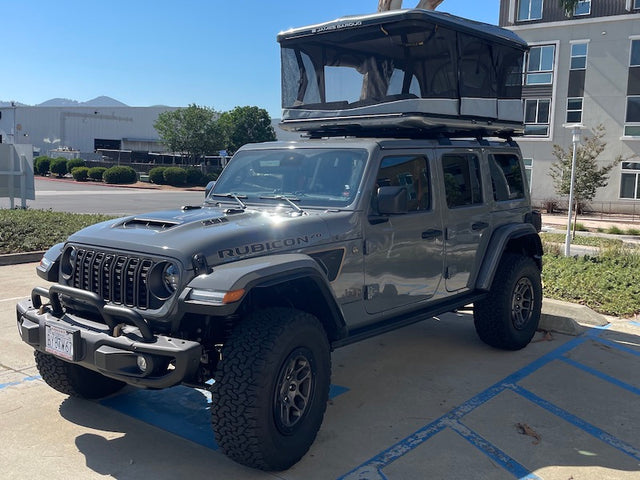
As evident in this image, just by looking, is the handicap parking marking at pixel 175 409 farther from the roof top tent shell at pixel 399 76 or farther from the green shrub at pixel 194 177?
the green shrub at pixel 194 177

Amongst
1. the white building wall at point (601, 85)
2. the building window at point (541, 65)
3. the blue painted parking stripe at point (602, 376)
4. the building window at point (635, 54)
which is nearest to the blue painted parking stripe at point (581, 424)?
the blue painted parking stripe at point (602, 376)

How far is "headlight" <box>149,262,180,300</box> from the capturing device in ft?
12.0

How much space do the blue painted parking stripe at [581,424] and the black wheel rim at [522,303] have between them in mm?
1098

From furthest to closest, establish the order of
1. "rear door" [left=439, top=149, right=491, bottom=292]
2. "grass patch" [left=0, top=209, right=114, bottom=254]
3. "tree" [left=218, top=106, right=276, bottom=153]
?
"tree" [left=218, top=106, right=276, bottom=153] < "grass patch" [left=0, top=209, right=114, bottom=254] < "rear door" [left=439, top=149, right=491, bottom=292]

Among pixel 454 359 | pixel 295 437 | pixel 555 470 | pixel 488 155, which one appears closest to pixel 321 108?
pixel 488 155

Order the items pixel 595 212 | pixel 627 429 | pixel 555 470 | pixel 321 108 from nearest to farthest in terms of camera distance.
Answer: pixel 555 470
pixel 627 429
pixel 321 108
pixel 595 212

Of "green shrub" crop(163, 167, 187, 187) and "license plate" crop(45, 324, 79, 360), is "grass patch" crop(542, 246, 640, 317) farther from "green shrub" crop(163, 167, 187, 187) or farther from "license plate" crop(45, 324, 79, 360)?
"green shrub" crop(163, 167, 187, 187)

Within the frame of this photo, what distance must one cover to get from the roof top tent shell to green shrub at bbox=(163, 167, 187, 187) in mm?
36715

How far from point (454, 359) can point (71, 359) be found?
360 centimetres

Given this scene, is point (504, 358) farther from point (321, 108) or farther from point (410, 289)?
point (321, 108)

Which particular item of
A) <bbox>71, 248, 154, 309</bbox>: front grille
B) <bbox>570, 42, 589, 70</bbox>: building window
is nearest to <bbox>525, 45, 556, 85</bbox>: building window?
<bbox>570, 42, 589, 70</bbox>: building window

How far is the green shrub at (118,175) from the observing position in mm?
40781

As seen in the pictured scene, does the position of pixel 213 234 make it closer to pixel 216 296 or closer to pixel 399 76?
pixel 216 296

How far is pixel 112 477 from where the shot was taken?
144 inches
